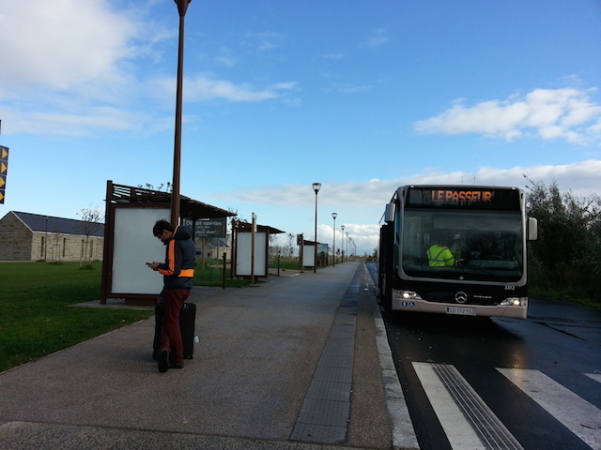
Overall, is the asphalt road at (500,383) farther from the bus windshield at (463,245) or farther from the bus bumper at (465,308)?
the bus windshield at (463,245)

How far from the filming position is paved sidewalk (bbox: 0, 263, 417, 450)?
378 centimetres

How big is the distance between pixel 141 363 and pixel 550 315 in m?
11.9

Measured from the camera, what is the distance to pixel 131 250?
1152 centimetres

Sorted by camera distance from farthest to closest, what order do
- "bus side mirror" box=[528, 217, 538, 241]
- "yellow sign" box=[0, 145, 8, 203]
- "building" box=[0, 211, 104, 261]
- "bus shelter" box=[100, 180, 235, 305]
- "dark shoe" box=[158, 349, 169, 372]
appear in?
"building" box=[0, 211, 104, 261] < "bus shelter" box=[100, 180, 235, 305] < "yellow sign" box=[0, 145, 8, 203] < "bus side mirror" box=[528, 217, 538, 241] < "dark shoe" box=[158, 349, 169, 372]

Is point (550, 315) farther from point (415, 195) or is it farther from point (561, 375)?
point (561, 375)

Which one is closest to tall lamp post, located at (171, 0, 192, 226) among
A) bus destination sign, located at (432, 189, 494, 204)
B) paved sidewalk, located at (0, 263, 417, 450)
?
paved sidewalk, located at (0, 263, 417, 450)

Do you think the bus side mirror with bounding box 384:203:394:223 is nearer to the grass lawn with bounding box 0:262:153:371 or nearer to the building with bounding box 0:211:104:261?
the grass lawn with bounding box 0:262:153:371

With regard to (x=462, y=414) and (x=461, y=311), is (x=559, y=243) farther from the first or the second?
(x=462, y=414)

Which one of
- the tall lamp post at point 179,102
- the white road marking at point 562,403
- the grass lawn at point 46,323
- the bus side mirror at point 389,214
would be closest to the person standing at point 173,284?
the grass lawn at point 46,323

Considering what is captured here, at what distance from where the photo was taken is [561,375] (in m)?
6.51

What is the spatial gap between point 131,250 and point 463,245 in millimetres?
7410

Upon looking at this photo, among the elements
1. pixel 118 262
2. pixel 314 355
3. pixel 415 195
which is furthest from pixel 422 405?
pixel 118 262

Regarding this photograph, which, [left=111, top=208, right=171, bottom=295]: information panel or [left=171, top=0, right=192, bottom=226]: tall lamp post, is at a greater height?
[left=171, top=0, right=192, bottom=226]: tall lamp post

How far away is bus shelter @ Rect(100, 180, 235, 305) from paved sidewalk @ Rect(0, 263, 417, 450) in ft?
11.0
